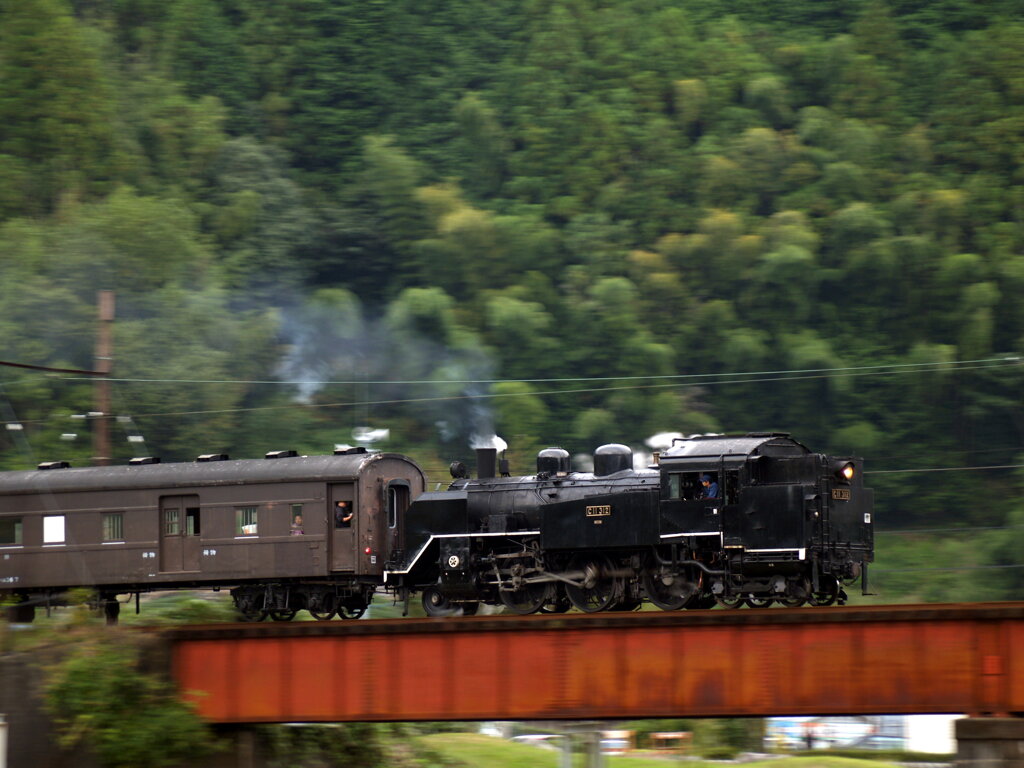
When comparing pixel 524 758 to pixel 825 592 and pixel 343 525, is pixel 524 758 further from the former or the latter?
pixel 825 592

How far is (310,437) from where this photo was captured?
7881 cm

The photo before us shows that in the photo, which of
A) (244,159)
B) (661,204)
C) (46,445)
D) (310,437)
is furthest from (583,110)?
(46,445)

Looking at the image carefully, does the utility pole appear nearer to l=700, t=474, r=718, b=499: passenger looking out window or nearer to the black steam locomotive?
the black steam locomotive

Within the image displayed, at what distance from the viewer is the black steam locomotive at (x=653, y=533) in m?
25.8

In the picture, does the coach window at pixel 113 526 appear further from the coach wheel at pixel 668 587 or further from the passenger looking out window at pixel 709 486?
the passenger looking out window at pixel 709 486

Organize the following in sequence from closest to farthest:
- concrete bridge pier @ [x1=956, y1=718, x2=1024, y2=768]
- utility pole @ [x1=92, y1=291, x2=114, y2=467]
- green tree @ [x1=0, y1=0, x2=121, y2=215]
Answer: concrete bridge pier @ [x1=956, y1=718, x2=1024, y2=768]
utility pole @ [x1=92, y1=291, x2=114, y2=467]
green tree @ [x1=0, y1=0, x2=121, y2=215]

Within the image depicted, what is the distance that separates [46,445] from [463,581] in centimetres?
4643

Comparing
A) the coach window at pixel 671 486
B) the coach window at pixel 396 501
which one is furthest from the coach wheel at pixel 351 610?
the coach window at pixel 671 486

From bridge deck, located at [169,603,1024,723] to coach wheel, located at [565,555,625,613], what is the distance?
72.2 inches

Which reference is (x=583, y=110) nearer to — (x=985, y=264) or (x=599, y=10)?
(x=599, y=10)

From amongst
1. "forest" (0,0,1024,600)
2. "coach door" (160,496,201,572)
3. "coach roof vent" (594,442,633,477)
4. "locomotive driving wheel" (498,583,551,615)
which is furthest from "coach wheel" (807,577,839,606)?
"forest" (0,0,1024,600)

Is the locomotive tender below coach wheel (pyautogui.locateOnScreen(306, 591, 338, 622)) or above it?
above

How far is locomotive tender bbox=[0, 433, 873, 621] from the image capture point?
26172 millimetres

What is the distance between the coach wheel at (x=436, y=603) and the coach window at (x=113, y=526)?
7.00 meters
